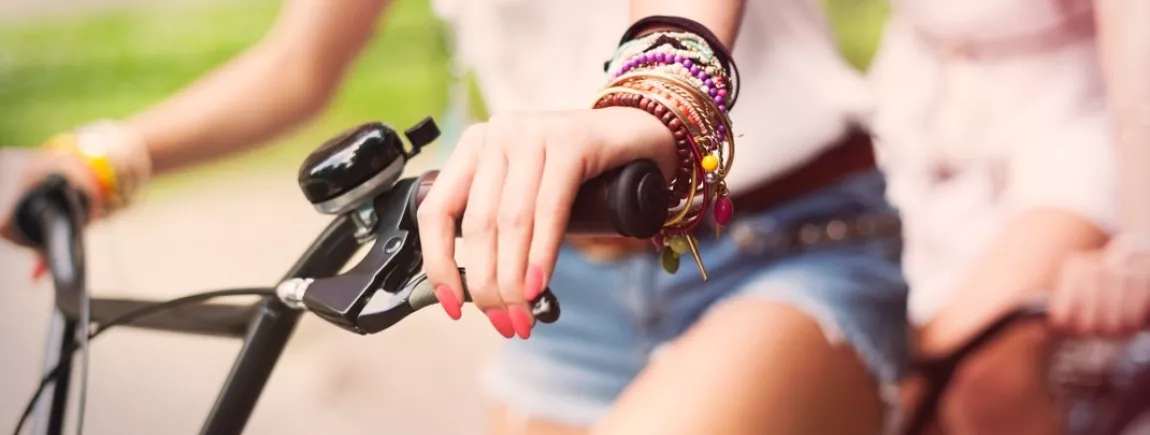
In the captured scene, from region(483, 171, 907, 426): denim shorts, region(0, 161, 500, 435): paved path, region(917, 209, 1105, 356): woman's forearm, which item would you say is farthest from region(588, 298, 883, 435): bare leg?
region(0, 161, 500, 435): paved path

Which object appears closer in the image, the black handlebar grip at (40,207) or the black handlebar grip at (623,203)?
the black handlebar grip at (623,203)

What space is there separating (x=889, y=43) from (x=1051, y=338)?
282 mm

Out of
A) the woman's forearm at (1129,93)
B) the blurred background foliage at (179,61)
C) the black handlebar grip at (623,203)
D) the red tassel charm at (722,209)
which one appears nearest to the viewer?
the black handlebar grip at (623,203)

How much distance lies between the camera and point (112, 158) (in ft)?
2.43

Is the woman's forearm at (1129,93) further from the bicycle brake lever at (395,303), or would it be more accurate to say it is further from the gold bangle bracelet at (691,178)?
the bicycle brake lever at (395,303)

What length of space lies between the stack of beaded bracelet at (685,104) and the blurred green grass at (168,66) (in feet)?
1.54

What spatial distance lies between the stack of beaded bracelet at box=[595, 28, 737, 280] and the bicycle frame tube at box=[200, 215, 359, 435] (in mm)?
175

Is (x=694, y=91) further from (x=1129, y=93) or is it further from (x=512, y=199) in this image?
(x=1129, y=93)

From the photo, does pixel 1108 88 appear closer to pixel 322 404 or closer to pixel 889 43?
pixel 889 43

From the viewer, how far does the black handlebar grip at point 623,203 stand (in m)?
0.38

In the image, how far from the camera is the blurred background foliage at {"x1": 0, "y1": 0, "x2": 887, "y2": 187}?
2.84 ft

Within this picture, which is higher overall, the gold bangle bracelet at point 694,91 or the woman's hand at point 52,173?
the gold bangle bracelet at point 694,91

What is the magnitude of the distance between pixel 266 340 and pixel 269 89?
35cm

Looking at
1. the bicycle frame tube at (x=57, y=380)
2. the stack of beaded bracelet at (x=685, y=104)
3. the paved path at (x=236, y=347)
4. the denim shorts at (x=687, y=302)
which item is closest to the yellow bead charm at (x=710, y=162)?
the stack of beaded bracelet at (x=685, y=104)
